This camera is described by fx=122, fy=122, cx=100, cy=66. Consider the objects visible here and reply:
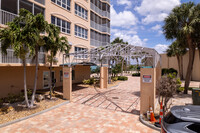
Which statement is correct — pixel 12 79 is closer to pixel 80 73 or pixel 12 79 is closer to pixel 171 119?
pixel 80 73

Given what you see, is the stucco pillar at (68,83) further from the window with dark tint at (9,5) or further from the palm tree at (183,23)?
the palm tree at (183,23)

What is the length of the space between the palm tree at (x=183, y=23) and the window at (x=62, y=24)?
1221cm

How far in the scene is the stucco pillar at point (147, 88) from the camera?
7195 mm

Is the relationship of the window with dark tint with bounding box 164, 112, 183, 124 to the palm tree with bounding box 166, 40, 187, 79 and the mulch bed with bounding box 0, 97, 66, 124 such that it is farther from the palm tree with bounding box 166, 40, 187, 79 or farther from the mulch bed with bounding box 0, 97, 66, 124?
the palm tree with bounding box 166, 40, 187, 79

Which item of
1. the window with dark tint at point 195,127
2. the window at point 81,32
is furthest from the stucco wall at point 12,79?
the window with dark tint at point 195,127

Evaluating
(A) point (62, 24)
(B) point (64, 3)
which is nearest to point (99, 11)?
(B) point (64, 3)

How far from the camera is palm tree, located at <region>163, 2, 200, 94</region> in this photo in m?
11.8

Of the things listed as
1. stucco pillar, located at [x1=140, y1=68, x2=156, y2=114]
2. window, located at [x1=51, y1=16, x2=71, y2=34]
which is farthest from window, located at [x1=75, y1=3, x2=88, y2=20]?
stucco pillar, located at [x1=140, y1=68, x2=156, y2=114]

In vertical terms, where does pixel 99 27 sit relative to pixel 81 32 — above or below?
above

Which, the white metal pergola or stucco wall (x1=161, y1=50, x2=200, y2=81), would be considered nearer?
the white metal pergola

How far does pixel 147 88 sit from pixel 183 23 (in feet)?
32.1

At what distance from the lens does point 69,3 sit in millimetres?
17359

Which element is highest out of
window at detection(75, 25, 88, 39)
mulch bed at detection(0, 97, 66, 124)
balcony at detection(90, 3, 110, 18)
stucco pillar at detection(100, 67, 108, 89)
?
balcony at detection(90, 3, 110, 18)

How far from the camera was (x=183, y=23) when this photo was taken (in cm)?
1267
